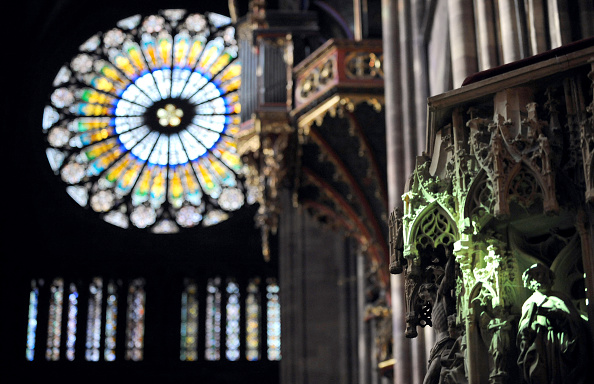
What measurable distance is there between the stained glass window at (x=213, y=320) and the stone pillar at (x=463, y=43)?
46.7ft

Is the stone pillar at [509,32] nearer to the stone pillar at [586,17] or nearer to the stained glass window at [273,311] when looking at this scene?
the stone pillar at [586,17]

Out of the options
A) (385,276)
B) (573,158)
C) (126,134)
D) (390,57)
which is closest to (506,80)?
(573,158)

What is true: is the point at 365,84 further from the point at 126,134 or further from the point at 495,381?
the point at 126,134

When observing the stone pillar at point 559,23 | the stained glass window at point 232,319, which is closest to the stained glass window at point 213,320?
the stained glass window at point 232,319

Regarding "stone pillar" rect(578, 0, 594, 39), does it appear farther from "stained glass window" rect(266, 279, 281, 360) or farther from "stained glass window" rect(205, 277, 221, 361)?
"stained glass window" rect(205, 277, 221, 361)

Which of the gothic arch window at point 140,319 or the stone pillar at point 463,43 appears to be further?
the gothic arch window at point 140,319

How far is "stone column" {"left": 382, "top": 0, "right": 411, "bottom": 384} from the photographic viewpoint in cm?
1162

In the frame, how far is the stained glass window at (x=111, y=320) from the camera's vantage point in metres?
23.0

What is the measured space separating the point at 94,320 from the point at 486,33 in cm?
1567

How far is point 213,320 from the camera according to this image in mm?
23141

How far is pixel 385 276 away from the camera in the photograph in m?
14.9

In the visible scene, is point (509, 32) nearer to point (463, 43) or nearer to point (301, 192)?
point (463, 43)

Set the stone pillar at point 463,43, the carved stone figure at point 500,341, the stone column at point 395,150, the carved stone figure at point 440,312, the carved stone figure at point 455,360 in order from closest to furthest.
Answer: the carved stone figure at point 500,341
the carved stone figure at point 455,360
the carved stone figure at point 440,312
the stone pillar at point 463,43
the stone column at point 395,150

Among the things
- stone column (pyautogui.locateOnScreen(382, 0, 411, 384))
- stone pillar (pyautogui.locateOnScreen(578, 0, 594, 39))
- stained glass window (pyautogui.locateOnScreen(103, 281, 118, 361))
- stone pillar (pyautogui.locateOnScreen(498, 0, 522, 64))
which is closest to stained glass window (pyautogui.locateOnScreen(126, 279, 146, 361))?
stained glass window (pyautogui.locateOnScreen(103, 281, 118, 361))
